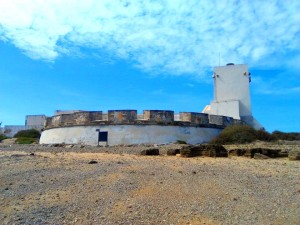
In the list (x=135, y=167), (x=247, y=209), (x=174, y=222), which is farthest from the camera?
(x=135, y=167)

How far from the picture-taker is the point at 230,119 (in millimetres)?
23125

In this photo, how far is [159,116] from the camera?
19734 mm

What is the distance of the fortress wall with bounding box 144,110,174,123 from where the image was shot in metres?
19.6

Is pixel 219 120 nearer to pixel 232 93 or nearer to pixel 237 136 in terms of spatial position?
pixel 237 136

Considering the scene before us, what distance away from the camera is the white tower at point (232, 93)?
26062mm

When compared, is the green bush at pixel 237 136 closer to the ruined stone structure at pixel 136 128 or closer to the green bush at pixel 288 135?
the ruined stone structure at pixel 136 128

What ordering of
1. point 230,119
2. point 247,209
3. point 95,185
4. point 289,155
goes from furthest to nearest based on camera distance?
point 230,119, point 289,155, point 95,185, point 247,209

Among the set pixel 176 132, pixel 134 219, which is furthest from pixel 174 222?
pixel 176 132

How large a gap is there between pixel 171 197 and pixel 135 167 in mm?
3201

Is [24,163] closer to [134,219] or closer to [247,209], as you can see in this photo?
[134,219]

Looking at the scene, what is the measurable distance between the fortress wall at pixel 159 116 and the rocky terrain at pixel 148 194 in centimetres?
977

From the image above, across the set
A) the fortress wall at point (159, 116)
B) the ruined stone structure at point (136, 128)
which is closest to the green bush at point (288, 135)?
the ruined stone structure at point (136, 128)

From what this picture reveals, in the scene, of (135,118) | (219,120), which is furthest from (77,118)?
(219,120)

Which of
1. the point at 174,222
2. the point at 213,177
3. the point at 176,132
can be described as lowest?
the point at 174,222
